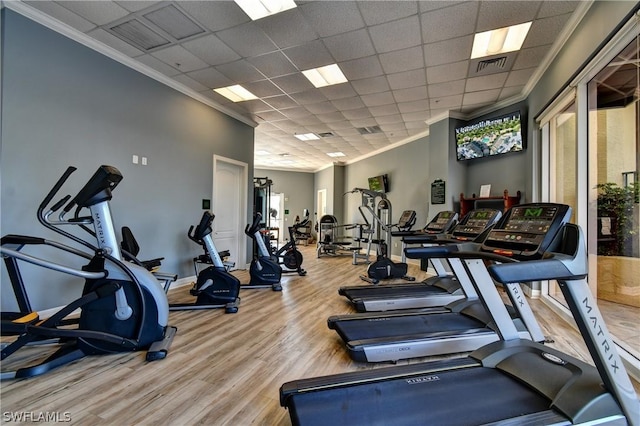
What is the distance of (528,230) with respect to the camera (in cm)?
175

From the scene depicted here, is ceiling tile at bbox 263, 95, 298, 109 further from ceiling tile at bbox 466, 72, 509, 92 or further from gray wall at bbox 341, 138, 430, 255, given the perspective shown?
gray wall at bbox 341, 138, 430, 255

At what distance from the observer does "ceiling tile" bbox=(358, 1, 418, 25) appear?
2838 millimetres

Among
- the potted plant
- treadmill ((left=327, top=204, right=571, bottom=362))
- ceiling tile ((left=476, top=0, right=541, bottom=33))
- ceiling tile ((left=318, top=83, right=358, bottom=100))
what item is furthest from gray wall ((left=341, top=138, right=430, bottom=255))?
treadmill ((left=327, top=204, right=571, bottom=362))

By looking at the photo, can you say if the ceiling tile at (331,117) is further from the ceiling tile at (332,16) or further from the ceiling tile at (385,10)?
the ceiling tile at (385,10)

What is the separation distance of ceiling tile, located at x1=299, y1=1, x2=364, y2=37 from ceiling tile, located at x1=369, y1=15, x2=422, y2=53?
9.7 inches

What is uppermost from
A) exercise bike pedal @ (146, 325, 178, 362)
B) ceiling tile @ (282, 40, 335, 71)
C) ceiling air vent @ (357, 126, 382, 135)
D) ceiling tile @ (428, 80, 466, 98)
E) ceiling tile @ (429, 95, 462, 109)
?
ceiling air vent @ (357, 126, 382, 135)

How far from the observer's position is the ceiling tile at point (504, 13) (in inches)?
111

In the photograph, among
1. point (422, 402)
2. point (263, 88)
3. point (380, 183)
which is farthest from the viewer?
point (380, 183)

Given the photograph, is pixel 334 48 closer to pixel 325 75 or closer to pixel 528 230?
pixel 325 75

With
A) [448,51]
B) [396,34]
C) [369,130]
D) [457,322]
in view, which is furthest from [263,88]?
[457,322]

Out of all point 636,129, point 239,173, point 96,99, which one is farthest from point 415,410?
point 239,173

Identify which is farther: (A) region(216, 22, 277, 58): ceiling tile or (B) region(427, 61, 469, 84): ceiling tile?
(B) region(427, 61, 469, 84): ceiling tile

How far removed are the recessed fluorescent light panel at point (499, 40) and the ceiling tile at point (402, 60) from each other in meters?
0.63

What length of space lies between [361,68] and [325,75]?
1.94 ft
